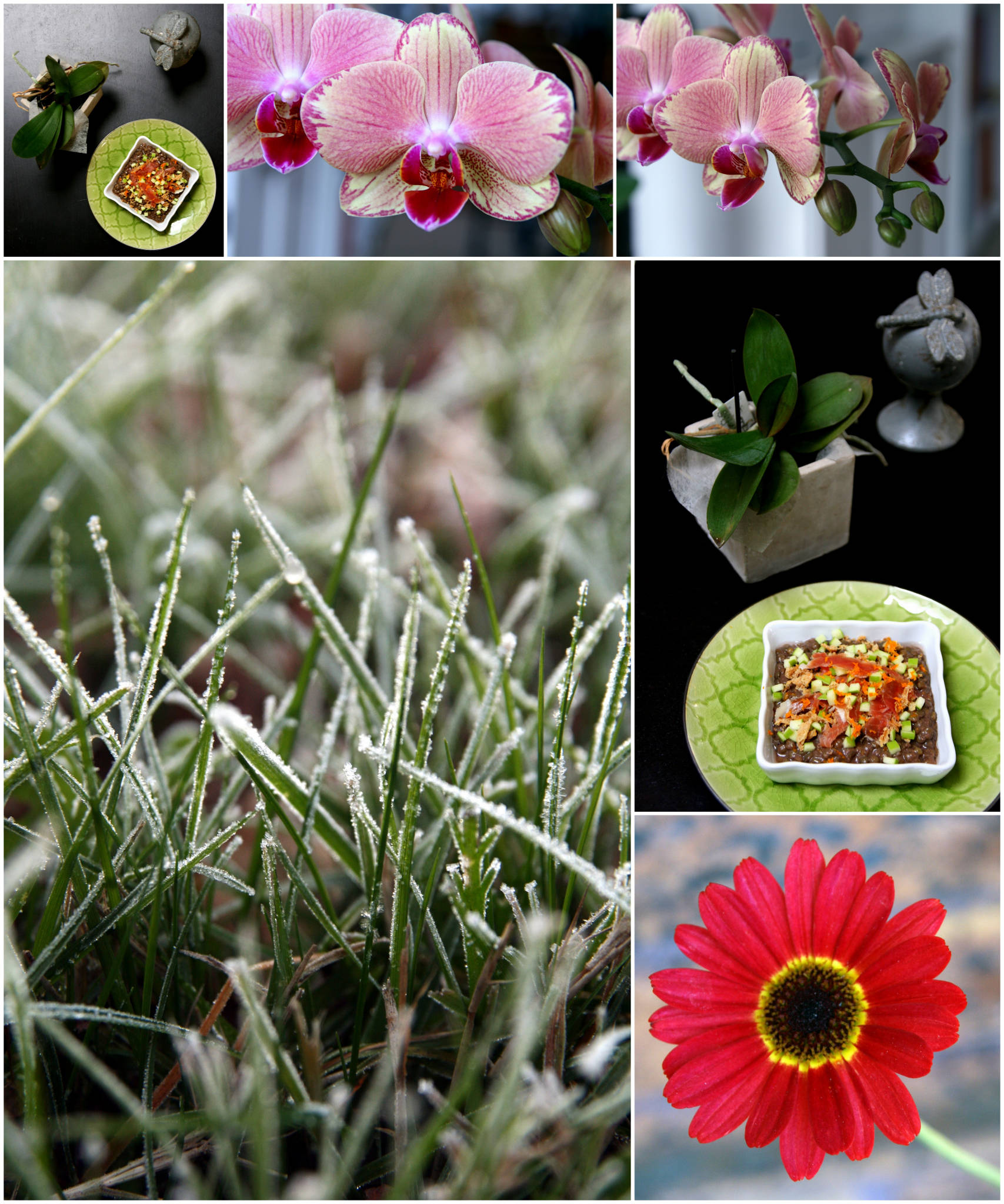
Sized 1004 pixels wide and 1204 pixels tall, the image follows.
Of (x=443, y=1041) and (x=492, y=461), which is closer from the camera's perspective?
(x=443, y=1041)

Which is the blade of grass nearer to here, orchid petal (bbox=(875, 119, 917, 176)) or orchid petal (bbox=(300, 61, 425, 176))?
orchid petal (bbox=(300, 61, 425, 176))

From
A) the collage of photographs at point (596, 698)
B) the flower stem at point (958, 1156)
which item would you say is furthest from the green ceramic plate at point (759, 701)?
the flower stem at point (958, 1156)

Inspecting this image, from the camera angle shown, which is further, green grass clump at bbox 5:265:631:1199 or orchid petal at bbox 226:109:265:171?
orchid petal at bbox 226:109:265:171

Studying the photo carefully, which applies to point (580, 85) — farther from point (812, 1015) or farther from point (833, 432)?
point (812, 1015)

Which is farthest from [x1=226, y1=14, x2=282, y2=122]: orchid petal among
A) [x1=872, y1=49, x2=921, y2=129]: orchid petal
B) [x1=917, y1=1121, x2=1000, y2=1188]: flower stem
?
[x1=917, y1=1121, x2=1000, y2=1188]: flower stem

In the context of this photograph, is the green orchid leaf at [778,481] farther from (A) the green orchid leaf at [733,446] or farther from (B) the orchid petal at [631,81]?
(B) the orchid petal at [631,81]

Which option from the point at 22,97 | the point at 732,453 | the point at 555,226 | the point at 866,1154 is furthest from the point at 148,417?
the point at 866,1154

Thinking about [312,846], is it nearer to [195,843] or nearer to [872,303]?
[195,843]
